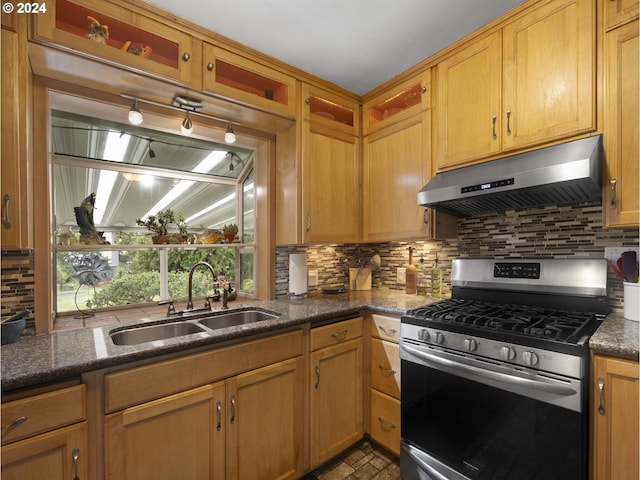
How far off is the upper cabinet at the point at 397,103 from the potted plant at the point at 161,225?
1566 mm

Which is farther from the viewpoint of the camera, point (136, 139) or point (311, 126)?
point (311, 126)

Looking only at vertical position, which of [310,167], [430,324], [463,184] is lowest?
[430,324]

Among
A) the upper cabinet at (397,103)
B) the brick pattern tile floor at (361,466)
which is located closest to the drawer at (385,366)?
the brick pattern tile floor at (361,466)

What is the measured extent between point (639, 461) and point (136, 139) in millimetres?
2855

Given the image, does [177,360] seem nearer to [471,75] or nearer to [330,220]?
[330,220]

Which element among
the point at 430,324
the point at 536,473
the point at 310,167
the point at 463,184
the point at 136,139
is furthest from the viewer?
the point at 310,167

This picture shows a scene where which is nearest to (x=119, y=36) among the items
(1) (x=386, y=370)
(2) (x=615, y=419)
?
(1) (x=386, y=370)

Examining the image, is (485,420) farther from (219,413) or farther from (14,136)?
(14,136)

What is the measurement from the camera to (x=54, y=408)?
1.05 metres

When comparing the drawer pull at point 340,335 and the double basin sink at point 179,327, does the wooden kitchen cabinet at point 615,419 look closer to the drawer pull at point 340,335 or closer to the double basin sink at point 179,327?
the drawer pull at point 340,335

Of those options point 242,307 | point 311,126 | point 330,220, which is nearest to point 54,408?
point 242,307

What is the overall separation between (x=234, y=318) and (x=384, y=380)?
1.02 meters

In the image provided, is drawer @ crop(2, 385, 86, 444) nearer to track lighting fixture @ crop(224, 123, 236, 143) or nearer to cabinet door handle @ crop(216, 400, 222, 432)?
cabinet door handle @ crop(216, 400, 222, 432)

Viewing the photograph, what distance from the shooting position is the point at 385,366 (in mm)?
1944
